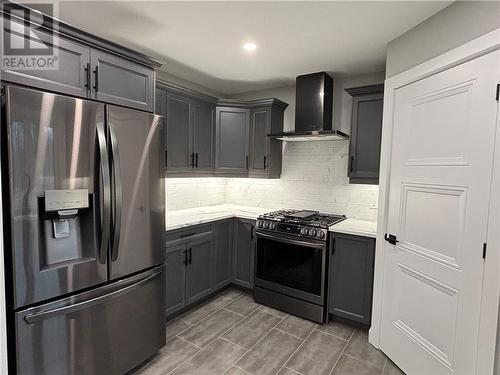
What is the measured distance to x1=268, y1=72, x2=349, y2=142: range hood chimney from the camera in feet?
10.1

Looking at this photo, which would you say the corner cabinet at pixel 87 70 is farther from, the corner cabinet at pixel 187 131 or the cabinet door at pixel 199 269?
the cabinet door at pixel 199 269

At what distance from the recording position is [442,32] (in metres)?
1.86

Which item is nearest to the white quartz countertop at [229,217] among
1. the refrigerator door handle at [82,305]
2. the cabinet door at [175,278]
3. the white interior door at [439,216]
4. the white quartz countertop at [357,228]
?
the white quartz countertop at [357,228]

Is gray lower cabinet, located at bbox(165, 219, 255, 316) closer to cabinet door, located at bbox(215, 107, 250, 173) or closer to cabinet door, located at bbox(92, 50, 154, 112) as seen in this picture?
cabinet door, located at bbox(215, 107, 250, 173)

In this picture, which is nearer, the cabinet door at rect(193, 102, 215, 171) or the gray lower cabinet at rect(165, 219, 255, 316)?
the gray lower cabinet at rect(165, 219, 255, 316)

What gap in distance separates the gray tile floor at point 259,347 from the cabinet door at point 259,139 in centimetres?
177

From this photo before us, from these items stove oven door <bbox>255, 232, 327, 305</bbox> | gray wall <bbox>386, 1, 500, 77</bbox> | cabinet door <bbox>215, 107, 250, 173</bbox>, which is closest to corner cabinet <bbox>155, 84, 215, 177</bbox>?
cabinet door <bbox>215, 107, 250, 173</bbox>

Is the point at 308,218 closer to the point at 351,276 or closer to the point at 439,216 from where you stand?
the point at 351,276

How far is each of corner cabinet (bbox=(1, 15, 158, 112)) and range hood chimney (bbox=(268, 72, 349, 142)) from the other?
1667mm

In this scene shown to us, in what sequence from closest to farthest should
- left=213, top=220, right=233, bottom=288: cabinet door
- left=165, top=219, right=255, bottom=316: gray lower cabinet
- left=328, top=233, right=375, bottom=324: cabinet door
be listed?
1. left=328, top=233, right=375, bottom=324: cabinet door
2. left=165, top=219, right=255, bottom=316: gray lower cabinet
3. left=213, top=220, right=233, bottom=288: cabinet door

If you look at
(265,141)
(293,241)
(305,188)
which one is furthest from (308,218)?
(265,141)

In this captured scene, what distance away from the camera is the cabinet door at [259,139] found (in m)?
3.54

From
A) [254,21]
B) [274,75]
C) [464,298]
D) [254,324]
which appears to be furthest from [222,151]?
[464,298]

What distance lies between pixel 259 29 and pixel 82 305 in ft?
7.64
